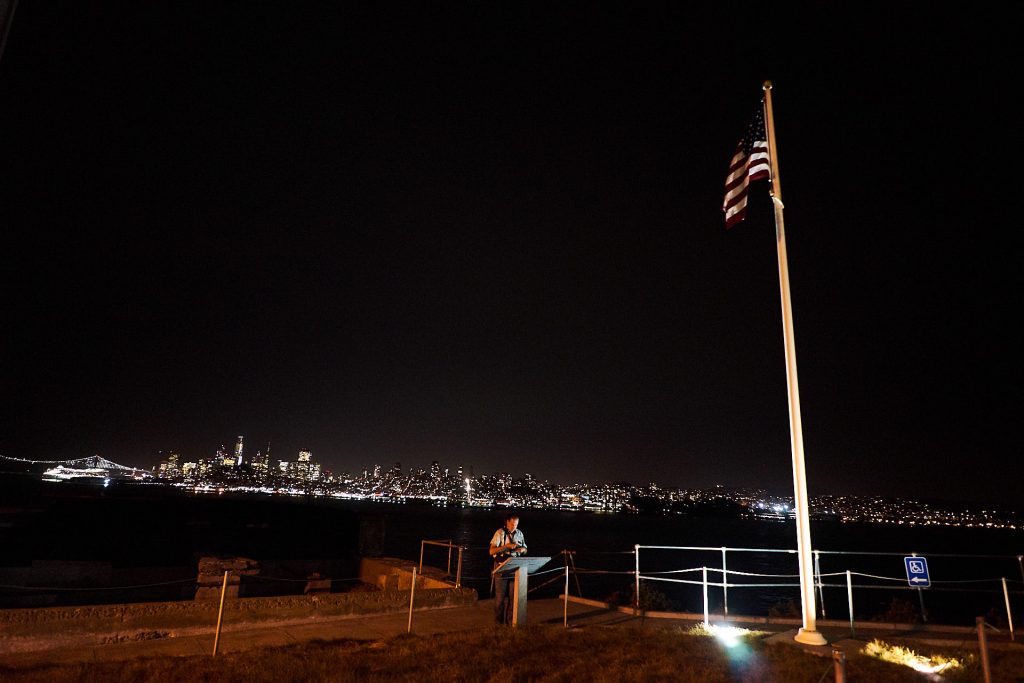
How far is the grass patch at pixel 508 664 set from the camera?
7168mm

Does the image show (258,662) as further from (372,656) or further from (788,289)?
(788,289)

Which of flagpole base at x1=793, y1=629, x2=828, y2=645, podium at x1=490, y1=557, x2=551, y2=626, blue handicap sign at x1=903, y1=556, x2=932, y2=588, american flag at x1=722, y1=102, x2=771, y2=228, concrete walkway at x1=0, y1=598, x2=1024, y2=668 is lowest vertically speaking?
concrete walkway at x1=0, y1=598, x2=1024, y2=668

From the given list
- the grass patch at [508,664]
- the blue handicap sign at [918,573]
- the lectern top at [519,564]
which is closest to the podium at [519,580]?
the lectern top at [519,564]

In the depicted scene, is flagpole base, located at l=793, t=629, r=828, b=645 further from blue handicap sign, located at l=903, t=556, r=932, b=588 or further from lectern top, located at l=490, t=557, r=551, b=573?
lectern top, located at l=490, t=557, r=551, b=573

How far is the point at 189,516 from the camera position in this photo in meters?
54.7

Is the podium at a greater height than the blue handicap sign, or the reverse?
the blue handicap sign

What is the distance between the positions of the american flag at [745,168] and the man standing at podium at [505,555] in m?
6.46

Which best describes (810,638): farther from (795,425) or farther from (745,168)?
(745,168)

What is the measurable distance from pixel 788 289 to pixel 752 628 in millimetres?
5772

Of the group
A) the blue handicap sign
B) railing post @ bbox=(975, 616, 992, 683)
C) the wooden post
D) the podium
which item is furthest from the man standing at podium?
the blue handicap sign

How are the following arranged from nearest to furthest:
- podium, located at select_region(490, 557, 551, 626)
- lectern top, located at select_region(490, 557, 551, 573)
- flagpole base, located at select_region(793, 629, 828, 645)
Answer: flagpole base, located at select_region(793, 629, 828, 645), lectern top, located at select_region(490, 557, 551, 573), podium, located at select_region(490, 557, 551, 626)

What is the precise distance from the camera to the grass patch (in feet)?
23.5

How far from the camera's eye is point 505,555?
10.8 m

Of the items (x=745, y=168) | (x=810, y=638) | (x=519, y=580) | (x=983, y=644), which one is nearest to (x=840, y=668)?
(x=983, y=644)
